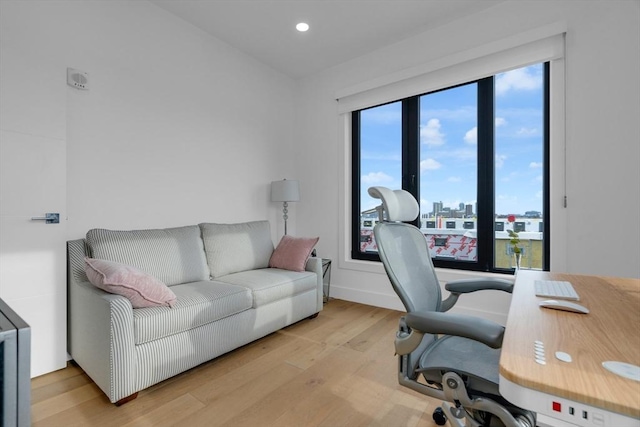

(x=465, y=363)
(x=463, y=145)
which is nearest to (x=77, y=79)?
(x=465, y=363)

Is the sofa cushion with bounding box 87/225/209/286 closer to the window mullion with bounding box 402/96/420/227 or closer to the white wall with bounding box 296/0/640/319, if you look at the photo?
the window mullion with bounding box 402/96/420/227

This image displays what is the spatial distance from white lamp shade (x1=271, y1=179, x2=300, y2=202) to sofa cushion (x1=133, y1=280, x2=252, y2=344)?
139cm

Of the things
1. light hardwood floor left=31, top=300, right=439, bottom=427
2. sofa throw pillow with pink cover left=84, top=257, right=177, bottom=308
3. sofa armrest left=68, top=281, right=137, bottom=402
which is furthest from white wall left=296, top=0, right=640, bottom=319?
sofa armrest left=68, top=281, right=137, bottom=402

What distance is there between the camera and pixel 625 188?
2.17 metres

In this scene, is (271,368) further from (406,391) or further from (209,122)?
(209,122)

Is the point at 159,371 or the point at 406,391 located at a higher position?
the point at 159,371

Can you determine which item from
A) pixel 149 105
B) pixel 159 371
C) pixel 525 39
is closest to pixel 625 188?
pixel 525 39

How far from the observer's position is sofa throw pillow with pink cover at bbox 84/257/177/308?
5.70 feet

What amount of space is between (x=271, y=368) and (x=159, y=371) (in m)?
0.69

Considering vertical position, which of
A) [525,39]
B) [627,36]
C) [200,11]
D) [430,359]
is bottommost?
[430,359]

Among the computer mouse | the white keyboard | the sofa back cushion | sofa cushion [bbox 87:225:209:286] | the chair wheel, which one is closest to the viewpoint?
the computer mouse

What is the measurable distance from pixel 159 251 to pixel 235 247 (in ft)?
2.29

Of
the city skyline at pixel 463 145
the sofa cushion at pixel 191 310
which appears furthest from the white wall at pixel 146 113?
the city skyline at pixel 463 145

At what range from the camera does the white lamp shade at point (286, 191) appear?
11.6 feet
